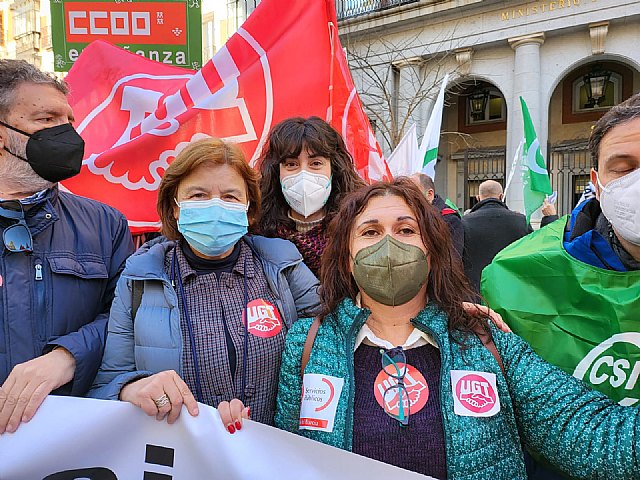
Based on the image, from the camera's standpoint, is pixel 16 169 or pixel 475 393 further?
pixel 16 169

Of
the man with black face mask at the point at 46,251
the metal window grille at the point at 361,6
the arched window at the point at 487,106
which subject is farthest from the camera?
the arched window at the point at 487,106

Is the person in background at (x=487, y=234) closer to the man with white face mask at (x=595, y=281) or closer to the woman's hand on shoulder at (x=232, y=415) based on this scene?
the man with white face mask at (x=595, y=281)

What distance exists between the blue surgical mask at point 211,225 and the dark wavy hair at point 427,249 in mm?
403

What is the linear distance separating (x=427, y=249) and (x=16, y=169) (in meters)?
1.66

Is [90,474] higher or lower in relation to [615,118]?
lower

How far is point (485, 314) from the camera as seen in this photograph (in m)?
1.91

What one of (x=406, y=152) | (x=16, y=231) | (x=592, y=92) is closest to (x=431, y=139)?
(x=406, y=152)

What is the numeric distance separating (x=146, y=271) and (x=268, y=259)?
50 cm

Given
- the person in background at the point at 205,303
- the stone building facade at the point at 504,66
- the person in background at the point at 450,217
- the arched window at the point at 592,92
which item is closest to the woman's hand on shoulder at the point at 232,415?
the person in background at the point at 205,303

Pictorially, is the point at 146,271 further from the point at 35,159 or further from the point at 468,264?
the point at 468,264

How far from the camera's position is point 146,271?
2.01 m

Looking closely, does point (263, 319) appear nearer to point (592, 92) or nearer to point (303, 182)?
point (303, 182)

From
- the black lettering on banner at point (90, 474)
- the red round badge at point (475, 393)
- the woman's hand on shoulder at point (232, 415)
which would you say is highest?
the red round badge at point (475, 393)

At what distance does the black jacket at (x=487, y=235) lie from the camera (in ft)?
19.3
